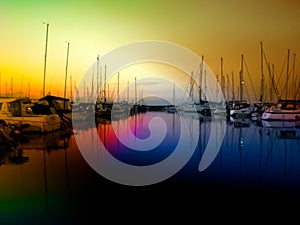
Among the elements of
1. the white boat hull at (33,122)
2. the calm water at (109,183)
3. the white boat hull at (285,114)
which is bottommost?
the calm water at (109,183)

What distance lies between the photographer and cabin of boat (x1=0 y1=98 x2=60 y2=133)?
640 inches

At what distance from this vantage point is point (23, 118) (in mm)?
16547

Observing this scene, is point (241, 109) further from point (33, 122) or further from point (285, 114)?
point (33, 122)

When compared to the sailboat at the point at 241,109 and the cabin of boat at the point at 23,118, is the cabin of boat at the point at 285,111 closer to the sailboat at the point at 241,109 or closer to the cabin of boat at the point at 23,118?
the sailboat at the point at 241,109

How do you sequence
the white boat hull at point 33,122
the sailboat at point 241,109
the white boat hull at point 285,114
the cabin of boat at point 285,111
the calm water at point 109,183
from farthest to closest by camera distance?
the sailboat at point 241,109 → the cabin of boat at point 285,111 → the white boat hull at point 285,114 → the white boat hull at point 33,122 → the calm water at point 109,183

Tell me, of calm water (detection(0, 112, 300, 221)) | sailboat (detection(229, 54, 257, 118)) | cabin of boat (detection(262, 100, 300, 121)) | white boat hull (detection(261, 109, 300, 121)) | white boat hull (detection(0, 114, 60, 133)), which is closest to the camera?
calm water (detection(0, 112, 300, 221))

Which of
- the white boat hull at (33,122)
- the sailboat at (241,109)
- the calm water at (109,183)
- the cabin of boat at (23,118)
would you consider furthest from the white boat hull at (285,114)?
the calm water at (109,183)

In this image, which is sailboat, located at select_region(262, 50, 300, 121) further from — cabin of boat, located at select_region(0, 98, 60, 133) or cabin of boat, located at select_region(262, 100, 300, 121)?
cabin of boat, located at select_region(0, 98, 60, 133)

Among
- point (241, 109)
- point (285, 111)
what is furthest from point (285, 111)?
point (241, 109)

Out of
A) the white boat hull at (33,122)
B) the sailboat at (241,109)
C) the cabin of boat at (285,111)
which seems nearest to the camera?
the white boat hull at (33,122)

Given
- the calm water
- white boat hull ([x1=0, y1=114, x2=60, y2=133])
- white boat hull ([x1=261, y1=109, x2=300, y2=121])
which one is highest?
white boat hull ([x1=261, y1=109, x2=300, y2=121])

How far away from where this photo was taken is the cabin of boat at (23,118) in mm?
16266

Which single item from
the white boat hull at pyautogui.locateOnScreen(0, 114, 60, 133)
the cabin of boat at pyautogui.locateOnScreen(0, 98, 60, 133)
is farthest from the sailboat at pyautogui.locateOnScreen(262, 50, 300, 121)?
the white boat hull at pyautogui.locateOnScreen(0, 114, 60, 133)

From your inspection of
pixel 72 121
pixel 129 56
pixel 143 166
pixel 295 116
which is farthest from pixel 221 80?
pixel 143 166
